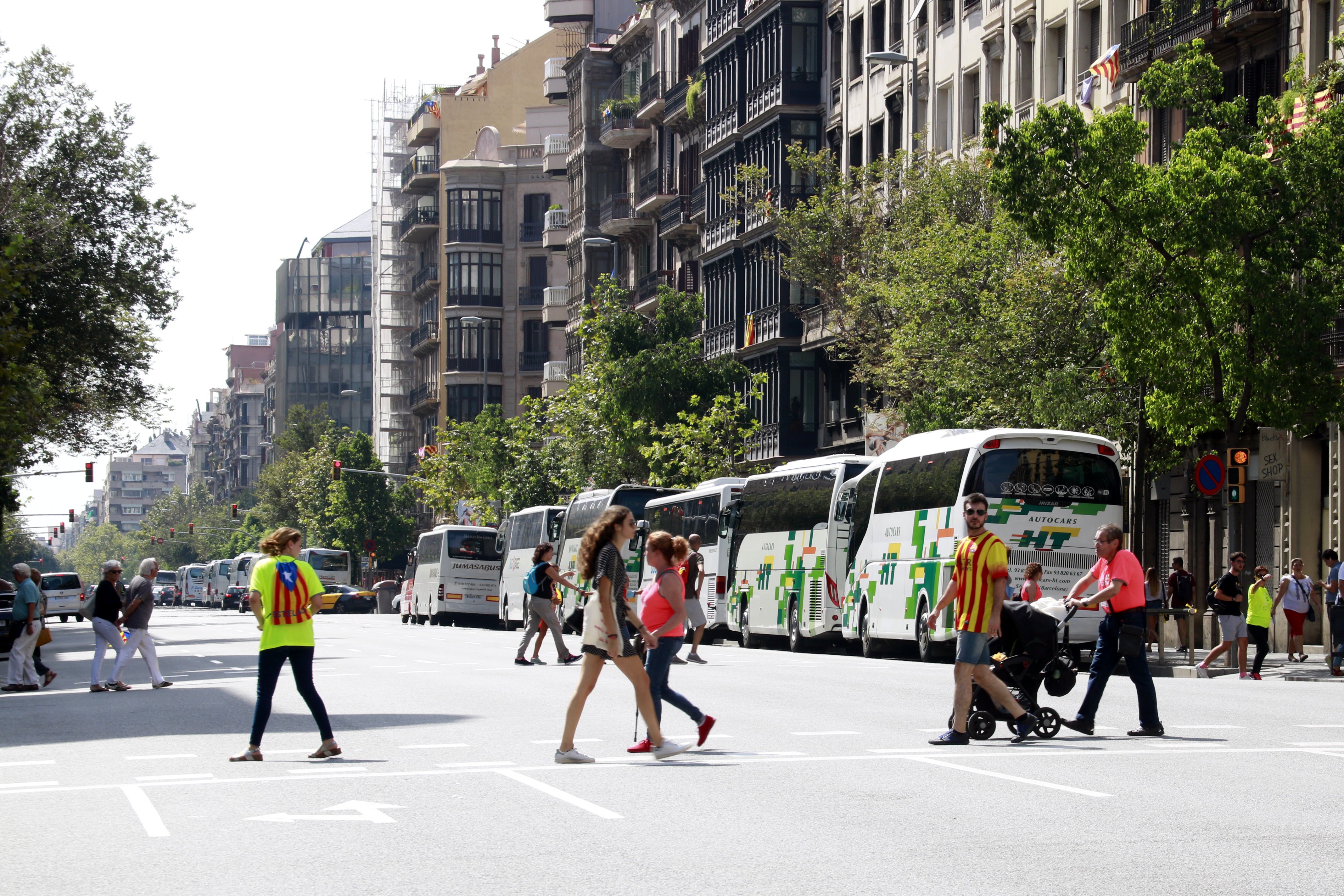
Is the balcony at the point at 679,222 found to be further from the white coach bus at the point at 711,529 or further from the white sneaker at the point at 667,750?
the white sneaker at the point at 667,750

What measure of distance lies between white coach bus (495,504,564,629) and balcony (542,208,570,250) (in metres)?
37.1

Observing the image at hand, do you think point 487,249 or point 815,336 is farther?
point 487,249

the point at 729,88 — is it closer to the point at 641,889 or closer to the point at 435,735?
the point at 435,735

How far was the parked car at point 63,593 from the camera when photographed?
288 ft

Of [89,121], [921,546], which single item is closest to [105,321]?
[89,121]

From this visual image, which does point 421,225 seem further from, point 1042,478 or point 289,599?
point 289,599

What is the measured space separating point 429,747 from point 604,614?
8.67 feet

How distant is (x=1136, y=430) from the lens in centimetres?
3566

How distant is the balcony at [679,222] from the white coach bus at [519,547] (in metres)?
15.6

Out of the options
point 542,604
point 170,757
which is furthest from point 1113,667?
point 542,604

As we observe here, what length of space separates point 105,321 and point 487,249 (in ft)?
215

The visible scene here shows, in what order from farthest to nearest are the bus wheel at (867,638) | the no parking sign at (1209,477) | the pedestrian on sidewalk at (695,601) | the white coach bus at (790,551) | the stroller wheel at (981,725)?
the white coach bus at (790,551) → the bus wheel at (867,638) → the pedestrian on sidewalk at (695,601) → the no parking sign at (1209,477) → the stroller wheel at (981,725)

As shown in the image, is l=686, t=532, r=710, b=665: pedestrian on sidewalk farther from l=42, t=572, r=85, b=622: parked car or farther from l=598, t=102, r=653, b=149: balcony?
l=42, t=572, r=85, b=622: parked car

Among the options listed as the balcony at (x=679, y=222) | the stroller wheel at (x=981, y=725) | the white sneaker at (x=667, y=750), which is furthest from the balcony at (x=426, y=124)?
the white sneaker at (x=667, y=750)
